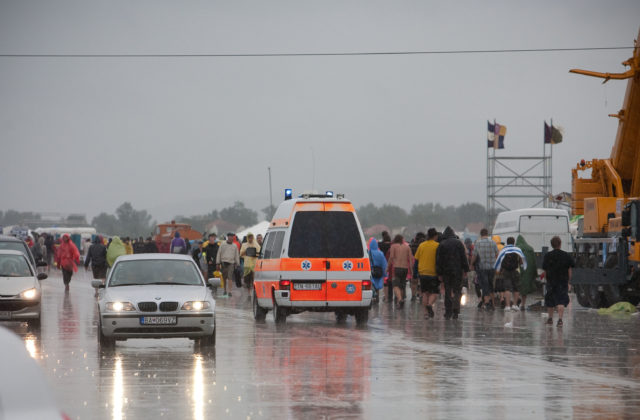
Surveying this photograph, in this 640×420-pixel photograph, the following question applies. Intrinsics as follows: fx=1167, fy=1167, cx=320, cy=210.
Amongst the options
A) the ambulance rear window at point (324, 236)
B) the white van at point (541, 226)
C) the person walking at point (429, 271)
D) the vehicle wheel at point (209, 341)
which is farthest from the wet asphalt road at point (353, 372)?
the white van at point (541, 226)

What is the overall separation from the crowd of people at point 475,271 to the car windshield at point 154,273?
278 inches

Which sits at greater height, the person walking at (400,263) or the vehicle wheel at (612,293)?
the person walking at (400,263)

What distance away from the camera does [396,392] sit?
11.6 m

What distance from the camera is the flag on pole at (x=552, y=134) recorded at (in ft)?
271

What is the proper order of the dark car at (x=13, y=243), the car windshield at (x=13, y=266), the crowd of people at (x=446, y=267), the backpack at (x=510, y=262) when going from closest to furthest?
the car windshield at (x=13, y=266)
the crowd of people at (x=446, y=267)
the dark car at (x=13, y=243)
the backpack at (x=510, y=262)

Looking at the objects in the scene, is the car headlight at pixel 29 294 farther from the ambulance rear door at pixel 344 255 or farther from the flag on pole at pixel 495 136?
the flag on pole at pixel 495 136

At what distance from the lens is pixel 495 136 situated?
277 feet

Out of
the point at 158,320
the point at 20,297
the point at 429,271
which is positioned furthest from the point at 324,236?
the point at 158,320

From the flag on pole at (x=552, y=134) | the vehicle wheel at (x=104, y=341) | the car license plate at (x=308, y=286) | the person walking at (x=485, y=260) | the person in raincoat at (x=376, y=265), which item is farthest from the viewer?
the flag on pole at (x=552, y=134)

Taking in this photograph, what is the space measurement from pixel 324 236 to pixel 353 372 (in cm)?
837

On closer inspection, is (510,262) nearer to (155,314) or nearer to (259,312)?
(259,312)

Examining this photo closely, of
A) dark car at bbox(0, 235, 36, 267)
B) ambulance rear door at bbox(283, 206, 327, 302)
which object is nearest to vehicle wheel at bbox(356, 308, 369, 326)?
ambulance rear door at bbox(283, 206, 327, 302)

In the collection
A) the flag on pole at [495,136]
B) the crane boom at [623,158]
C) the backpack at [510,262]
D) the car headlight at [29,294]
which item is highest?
the flag on pole at [495,136]

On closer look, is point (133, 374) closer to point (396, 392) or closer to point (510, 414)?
Result: point (396, 392)
